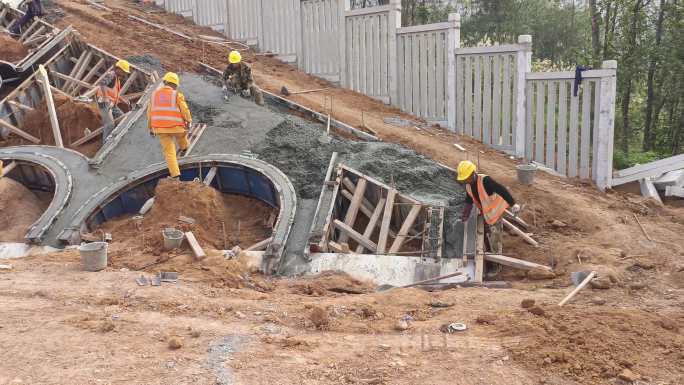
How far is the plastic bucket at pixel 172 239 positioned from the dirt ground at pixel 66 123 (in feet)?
19.5

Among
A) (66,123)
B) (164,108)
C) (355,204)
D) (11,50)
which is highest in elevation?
(11,50)

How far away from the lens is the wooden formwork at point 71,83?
41.3 ft

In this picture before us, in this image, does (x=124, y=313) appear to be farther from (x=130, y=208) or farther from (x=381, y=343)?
(x=130, y=208)

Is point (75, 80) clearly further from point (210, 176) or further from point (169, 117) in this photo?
point (210, 176)

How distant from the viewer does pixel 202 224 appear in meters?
8.82

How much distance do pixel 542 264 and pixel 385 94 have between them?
24.1 feet

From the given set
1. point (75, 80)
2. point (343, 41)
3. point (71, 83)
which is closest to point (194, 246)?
point (75, 80)

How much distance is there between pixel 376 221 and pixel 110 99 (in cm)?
625

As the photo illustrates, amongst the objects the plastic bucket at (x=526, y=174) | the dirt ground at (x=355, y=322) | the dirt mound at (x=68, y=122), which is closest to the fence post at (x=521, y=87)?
the plastic bucket at (x=526, y=174)

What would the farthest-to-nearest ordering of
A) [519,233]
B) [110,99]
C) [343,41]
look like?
1. [343,41]
2. [110,99]
3. [519,233]

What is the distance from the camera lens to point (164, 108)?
29.9 feet

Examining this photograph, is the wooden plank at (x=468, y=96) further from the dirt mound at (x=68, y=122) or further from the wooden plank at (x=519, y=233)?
the dirt mound at (x=68, y=122)

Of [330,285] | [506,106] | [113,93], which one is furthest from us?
[113,93]

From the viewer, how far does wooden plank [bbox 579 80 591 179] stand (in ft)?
34.4
